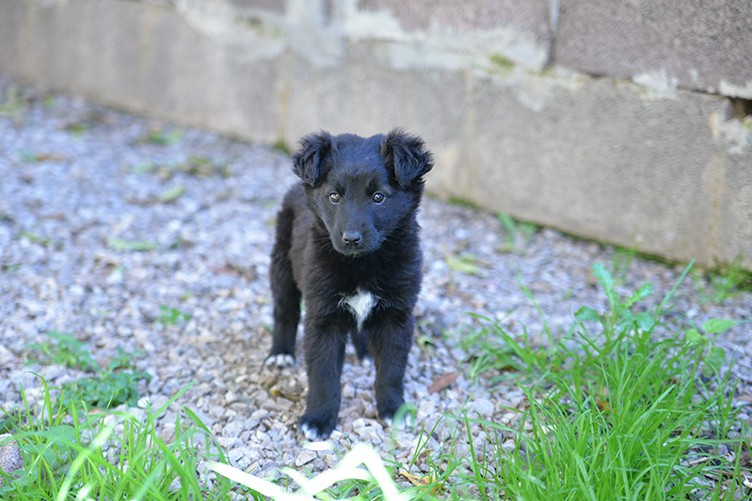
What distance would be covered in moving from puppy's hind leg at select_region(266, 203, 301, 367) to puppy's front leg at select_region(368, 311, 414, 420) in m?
0.50

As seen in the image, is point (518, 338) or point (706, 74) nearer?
point (518, 338)

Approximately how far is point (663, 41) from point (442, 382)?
221 centimetres

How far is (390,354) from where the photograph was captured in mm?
3293

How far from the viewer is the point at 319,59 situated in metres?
6.12

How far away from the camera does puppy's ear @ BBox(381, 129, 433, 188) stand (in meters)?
3.07

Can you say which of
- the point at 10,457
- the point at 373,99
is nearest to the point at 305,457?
the point at 10,457

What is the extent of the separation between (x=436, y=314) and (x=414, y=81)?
Answer: 2.05 m

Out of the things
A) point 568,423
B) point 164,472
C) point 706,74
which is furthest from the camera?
point 706,74

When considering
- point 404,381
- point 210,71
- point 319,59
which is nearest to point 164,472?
point 404,381

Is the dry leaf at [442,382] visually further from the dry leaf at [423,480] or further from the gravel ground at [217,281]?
the dry leaf at [423,480]

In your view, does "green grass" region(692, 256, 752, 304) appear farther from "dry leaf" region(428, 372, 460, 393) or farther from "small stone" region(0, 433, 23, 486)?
Answer: "small stone" region(0, 433, 23, 486)

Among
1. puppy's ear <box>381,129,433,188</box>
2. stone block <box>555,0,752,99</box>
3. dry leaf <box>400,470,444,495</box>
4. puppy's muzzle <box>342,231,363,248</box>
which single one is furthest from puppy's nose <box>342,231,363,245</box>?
stone block <box>555,0,752,99</box>

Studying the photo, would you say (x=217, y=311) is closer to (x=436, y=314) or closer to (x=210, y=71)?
(x=436, y=314)

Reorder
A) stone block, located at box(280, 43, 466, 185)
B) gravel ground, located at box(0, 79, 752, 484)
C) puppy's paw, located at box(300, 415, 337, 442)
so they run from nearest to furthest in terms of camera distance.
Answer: puppy's paw, located at box(300, 415, 337, 442), gravel ground, located at box(0, 79, 752, 484), stone block, located at box(280, 43, 466, 185)
